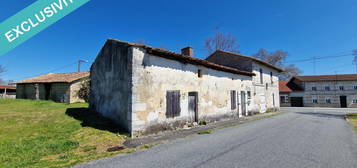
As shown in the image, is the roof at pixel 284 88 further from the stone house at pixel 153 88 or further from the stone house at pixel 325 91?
the stone house at pixel 153 88

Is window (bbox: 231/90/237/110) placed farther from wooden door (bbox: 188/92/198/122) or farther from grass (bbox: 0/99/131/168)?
grass (bbox: 0/99/131/168)

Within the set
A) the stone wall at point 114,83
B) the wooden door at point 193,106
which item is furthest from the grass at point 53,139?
the wooden door at point 193,106

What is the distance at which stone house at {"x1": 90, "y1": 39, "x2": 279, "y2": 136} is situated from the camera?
7195 millimetres

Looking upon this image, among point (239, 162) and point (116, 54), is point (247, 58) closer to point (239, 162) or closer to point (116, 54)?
point (116, 54)

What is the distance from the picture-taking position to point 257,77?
1672 cm

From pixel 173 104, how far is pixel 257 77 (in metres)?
12.1

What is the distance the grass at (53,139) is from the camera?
176 inches

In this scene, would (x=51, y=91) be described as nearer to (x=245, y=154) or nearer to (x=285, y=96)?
(x=245, y=154)

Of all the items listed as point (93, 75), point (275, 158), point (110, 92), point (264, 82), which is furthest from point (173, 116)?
point (264, 82)

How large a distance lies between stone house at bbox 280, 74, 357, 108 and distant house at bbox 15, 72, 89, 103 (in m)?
36.8

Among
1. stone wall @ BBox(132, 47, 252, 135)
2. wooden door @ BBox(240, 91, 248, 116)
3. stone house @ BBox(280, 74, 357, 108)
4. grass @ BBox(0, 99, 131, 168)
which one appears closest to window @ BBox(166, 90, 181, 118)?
stone wall @ BBox(132, 47, 252, 135)

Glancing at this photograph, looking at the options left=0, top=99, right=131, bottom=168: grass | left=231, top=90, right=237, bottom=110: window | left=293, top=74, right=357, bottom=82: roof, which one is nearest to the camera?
left=0, top=99, right=131, bottom=168: grass

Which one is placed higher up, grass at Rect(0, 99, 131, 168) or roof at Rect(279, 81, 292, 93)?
roof at Rect(279, 81, 292, 93)

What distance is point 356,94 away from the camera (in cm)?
2723
